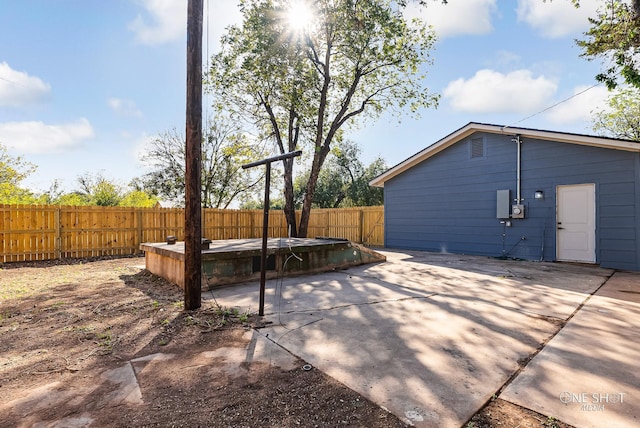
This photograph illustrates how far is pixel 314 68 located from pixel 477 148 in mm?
6508

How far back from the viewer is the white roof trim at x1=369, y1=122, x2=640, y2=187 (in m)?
6.93

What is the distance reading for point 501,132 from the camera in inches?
349

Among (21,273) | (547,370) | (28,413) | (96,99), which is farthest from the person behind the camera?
(96,99)

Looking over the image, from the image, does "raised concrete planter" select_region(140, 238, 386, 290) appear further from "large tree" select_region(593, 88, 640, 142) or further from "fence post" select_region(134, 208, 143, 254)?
"large tree" select_region(593, 88, 640, 142)

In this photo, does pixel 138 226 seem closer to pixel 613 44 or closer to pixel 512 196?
pixel 512 196

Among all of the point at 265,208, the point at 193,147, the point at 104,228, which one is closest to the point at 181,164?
the point at 104,228

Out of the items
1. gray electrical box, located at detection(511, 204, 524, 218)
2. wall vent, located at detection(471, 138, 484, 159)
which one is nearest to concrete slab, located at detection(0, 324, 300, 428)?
gray electrical box, located at detection(511, 204, 524, 218)

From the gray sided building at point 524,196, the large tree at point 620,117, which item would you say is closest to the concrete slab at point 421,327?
the gray sided building at point 524,196

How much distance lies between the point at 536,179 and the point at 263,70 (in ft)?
30.4

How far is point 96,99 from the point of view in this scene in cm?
1039

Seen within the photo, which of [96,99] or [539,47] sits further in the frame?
[96,99]

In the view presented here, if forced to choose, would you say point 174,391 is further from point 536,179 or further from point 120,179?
point 120,179

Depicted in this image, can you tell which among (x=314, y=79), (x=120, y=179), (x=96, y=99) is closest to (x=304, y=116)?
(x=314, y=79)

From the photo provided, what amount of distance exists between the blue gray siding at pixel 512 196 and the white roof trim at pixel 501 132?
188 millimetres
